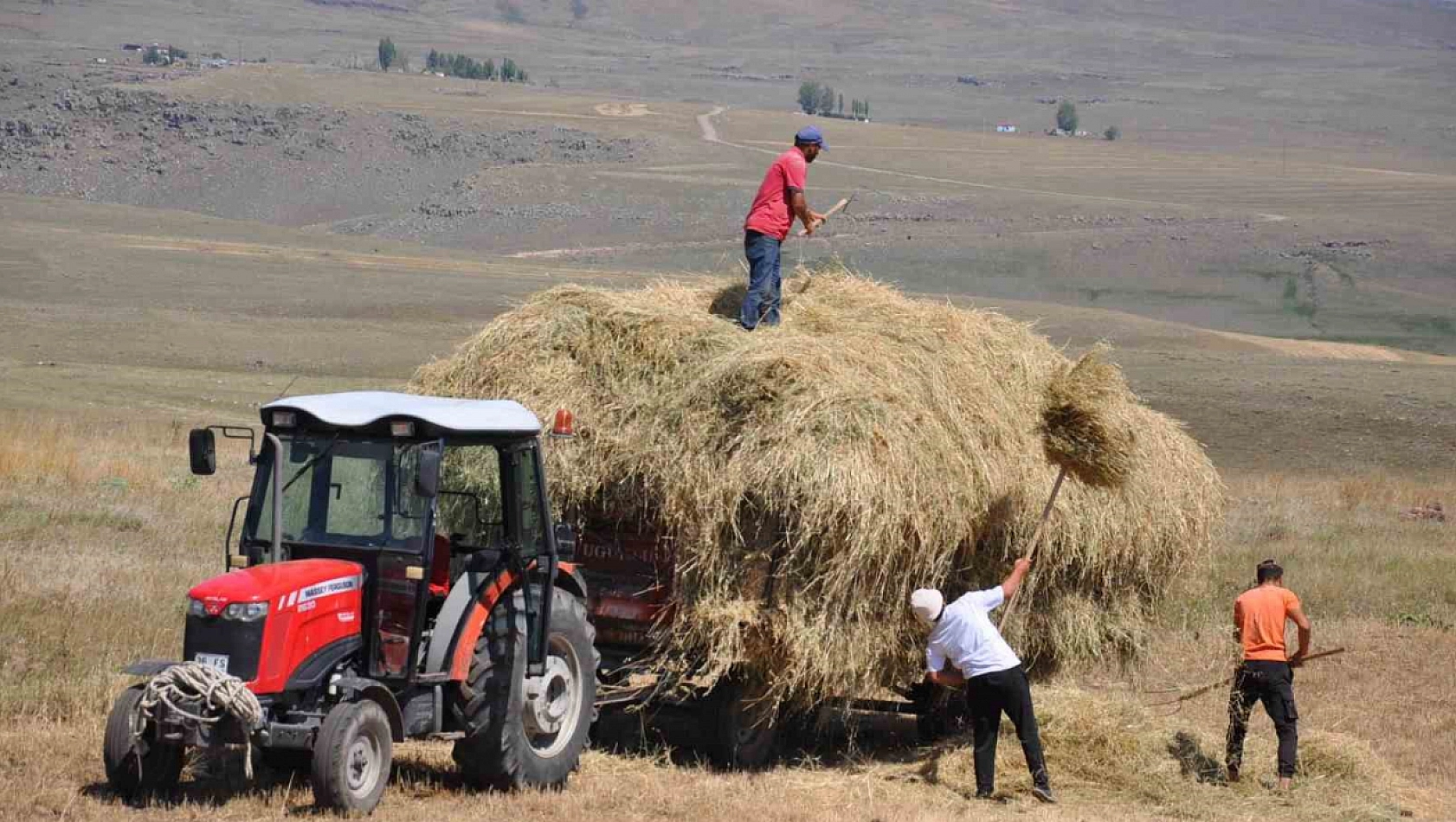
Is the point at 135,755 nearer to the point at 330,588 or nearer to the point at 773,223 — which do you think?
the point at 330,588

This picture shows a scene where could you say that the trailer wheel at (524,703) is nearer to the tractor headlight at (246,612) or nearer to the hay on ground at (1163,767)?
the tractor headlight at (246,612)

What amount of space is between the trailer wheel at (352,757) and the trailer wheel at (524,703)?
0.65 metres

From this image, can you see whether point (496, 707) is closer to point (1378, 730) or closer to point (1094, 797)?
point (1094, 797)

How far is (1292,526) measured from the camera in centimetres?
2206

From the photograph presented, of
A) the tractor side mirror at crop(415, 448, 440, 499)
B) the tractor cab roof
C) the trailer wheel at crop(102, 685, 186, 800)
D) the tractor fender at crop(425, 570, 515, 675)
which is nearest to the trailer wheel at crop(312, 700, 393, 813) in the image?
the tractor fender at crop(425, 570, 515, 675)

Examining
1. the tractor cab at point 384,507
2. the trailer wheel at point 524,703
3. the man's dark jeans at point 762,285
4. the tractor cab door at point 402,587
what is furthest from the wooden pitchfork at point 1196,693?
the tractor cab door at point 402,587

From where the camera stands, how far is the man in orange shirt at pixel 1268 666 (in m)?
10.9

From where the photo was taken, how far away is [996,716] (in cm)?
1056

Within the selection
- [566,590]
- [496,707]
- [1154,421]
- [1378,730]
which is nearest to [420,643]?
[496,707]

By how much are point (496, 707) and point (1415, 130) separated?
19630 centimetres

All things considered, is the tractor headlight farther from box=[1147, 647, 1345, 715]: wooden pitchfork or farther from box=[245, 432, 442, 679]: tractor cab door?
box=[1147, 647, 1345, 715]: wooden pitchfork

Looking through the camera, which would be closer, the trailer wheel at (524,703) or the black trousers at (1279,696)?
the trailer wheel at (524,703)

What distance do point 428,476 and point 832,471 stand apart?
8.30 feet

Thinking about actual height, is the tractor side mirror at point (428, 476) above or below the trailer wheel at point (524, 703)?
above
